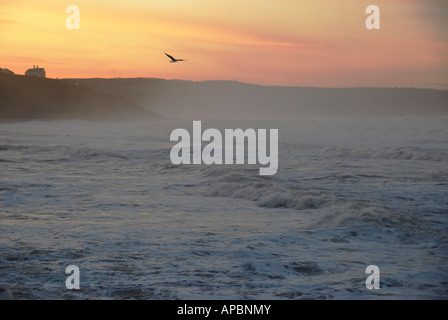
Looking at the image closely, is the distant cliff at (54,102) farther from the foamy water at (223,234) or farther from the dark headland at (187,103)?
the foamy water at (223,234)

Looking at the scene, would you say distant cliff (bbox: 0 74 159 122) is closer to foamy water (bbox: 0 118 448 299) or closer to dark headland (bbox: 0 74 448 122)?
dark headland (bbox: 0 74 448 122)

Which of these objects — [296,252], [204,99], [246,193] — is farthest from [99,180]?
[204,99]

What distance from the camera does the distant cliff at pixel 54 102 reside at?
99188 millimetres

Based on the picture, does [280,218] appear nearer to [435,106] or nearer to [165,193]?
[165,193]

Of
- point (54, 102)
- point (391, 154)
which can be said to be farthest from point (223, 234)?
point (54, 102)

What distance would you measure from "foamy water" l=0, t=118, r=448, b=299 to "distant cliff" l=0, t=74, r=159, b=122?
270 ft

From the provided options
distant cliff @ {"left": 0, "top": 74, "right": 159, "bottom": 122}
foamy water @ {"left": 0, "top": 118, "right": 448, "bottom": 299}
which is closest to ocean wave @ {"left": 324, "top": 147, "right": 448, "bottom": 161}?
foamy water @ {"left": 0, "top": 118, "right": 448, "bottom": 299}

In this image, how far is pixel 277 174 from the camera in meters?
17.9

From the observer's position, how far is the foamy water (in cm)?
668

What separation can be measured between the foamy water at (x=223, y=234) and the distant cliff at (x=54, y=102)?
82.2 m

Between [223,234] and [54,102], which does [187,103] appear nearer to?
[54,102]

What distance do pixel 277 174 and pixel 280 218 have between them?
7117mm

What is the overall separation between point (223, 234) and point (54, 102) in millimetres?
108137

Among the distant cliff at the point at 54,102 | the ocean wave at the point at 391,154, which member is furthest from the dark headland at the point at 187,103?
the ocean wave at the point at 391,154
